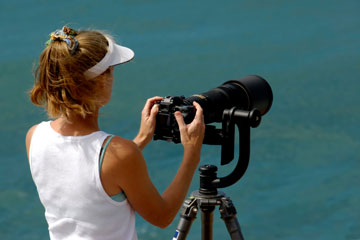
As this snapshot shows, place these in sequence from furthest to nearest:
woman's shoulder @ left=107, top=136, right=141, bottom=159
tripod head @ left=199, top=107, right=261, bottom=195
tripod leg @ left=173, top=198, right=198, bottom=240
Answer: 1. tripod leg @ left=173, top=198, right=198, bottom=240
2. tripod head @ left=199, top=107, right=261, bottom=195
3. woman's shoulder @ left=107, top=136, right=141, bottom=159

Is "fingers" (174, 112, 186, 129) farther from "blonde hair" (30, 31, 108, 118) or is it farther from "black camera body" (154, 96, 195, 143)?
"blonde hair" (30, 31, 108, 118)

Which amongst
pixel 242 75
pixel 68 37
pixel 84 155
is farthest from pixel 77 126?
pixel 242 75

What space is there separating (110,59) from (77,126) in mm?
176

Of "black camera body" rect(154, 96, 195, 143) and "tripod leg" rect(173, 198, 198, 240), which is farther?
"tripod leg" rect(173, 198, 198, 240)

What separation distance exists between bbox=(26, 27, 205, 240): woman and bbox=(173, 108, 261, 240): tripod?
0.48 m

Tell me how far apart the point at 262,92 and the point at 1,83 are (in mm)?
4771

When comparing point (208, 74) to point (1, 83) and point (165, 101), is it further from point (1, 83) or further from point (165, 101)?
point (165, 101)

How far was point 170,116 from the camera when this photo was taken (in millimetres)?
1931

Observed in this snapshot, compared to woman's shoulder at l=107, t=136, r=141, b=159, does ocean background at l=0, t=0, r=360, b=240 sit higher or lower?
higher

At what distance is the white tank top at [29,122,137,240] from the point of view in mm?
1533

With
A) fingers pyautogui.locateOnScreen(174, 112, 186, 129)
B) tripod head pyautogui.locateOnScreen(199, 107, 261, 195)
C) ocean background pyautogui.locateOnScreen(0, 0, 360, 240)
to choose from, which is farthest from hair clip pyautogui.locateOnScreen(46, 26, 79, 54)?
ocean background pyautogui.locateOnScreen(0, 0, 360, 240)

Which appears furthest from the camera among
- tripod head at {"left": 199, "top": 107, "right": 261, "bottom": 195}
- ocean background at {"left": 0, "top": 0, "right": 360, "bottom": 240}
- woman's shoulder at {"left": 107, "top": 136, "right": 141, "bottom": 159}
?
ocean background at {"left": 0, "top": 0, "right": 360, "bottom": 240}

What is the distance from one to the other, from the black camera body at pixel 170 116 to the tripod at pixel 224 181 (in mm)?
164

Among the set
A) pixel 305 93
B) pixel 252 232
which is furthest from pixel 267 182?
pixel 305 93
